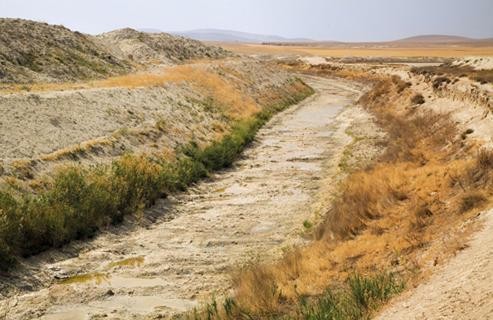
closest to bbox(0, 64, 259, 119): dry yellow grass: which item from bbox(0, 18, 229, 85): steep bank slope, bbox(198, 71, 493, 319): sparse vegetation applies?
bbox(0, 18, 229, 85): steep bank slope

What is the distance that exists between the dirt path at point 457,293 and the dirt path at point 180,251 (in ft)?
19.7

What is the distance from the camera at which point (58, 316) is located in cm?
1243

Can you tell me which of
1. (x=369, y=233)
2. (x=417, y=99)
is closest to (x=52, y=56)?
(x=417, y=99)

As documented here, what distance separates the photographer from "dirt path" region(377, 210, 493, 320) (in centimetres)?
748

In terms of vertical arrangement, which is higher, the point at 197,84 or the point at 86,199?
the point at 197,84

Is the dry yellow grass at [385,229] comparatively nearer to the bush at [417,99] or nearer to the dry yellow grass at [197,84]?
the bush at [417,99]

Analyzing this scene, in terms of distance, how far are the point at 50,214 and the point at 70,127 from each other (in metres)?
8.92

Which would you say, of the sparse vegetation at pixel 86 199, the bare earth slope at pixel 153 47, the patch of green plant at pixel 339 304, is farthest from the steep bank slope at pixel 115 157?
the bare earth slope at pixel 153 47

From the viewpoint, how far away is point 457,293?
8133 millimetres

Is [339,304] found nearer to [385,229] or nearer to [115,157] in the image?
[385,229]

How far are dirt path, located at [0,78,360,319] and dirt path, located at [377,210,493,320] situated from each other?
19.7 feet

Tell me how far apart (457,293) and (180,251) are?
10088 mm

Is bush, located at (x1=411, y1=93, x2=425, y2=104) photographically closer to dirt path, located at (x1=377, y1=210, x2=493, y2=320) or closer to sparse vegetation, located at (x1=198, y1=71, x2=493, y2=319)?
sparse vegetation, located at (x1=198, y1=71, x2=493, y2=319)

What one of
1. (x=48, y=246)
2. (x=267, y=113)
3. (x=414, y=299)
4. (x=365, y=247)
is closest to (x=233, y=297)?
(x=365, y=247)
